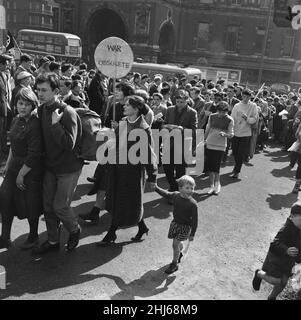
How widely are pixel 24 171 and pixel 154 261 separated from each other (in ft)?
6.26

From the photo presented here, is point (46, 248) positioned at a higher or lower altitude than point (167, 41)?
lower

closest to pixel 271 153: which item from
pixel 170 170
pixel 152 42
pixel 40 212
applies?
pixel 170 170

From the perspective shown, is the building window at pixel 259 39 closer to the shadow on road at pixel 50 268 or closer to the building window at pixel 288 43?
the building window at pixel 288 43

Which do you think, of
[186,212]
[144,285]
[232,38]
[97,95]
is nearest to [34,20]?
[232,38]

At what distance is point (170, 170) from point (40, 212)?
10.4 feet

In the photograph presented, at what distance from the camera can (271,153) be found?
522 inches

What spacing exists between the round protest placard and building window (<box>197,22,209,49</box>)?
126ft

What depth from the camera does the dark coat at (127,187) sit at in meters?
5.00

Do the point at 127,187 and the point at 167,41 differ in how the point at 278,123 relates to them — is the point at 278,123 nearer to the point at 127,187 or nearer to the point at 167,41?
the point at 127,187

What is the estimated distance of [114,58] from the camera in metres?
7.11

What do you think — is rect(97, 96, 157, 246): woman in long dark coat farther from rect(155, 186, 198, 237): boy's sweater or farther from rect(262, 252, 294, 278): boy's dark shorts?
rect(262, 252, 294, 278): boy's dark shorts

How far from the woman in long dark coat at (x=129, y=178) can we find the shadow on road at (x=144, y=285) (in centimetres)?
73

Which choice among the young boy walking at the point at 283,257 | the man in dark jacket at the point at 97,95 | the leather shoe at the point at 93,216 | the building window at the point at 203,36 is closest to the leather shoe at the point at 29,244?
the leather shoe at the point at 93,216

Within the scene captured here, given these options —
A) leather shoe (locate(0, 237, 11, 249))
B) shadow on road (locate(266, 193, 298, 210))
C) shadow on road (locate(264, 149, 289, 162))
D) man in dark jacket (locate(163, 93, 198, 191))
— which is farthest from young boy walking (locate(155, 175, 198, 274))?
shadow on road (locate(264, 149, 289, 162))
